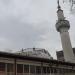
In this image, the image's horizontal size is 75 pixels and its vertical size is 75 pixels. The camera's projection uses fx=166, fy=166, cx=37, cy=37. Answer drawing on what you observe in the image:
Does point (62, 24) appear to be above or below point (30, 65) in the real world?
above

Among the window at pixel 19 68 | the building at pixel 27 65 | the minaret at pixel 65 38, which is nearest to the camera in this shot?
the building at pixel 27 65

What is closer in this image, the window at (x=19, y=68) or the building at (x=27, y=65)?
the building at (x=27, y=65)

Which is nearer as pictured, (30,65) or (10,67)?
(10,67)

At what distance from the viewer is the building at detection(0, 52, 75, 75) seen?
14.5m

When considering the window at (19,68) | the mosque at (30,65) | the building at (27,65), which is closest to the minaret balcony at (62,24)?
the mosque at (30,65)

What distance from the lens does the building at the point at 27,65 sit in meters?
14.5

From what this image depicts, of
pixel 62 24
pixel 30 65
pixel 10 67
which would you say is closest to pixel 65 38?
pixel 62 24

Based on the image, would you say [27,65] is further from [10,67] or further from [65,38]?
[65,38]

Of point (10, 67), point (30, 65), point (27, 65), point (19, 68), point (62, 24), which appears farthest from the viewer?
point (62, 24)

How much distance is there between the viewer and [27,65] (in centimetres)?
1648

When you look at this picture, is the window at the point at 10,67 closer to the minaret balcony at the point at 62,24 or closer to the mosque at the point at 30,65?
the mosque at the point at 30,65

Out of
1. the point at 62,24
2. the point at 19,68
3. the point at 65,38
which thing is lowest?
the point at 19,68

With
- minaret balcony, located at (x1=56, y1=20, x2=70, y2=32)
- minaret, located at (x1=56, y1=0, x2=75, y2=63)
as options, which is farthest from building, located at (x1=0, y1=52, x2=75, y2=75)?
minaret balcony, located at (x1=56, y1=20, x2=70, y2=32)

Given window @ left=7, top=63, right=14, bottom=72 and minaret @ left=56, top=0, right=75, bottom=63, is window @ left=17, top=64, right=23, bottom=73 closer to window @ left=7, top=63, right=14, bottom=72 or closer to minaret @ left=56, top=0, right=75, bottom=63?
window @ left=7, top=63, right=14, bottom=72
